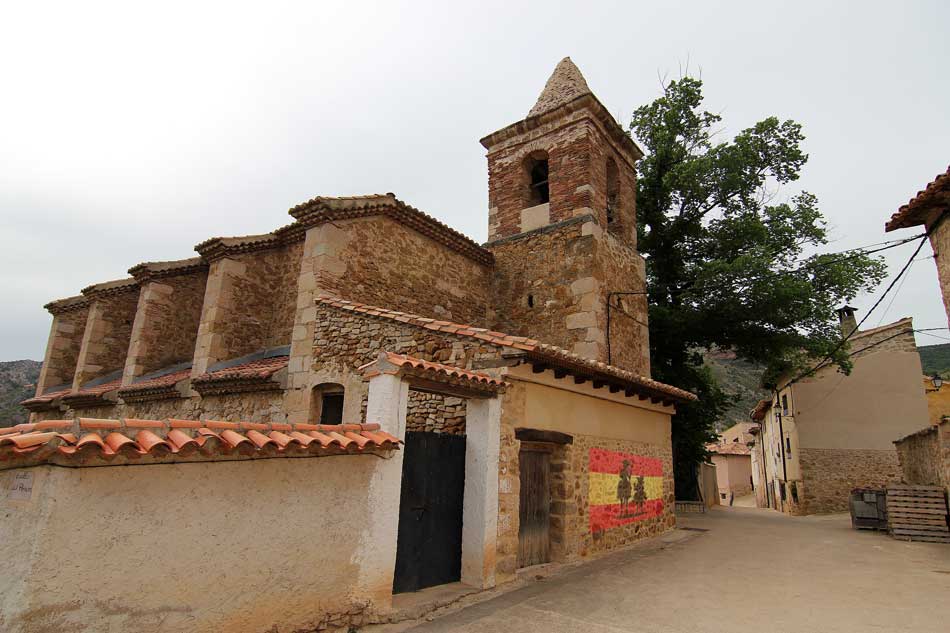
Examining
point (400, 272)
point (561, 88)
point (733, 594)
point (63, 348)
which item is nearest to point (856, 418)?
point (561, 88)

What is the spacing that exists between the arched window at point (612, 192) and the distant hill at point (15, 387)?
28.6 metres

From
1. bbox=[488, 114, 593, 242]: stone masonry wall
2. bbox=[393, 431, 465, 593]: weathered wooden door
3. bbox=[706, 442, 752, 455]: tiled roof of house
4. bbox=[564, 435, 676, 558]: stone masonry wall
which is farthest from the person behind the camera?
bbox=[706, 442, 752, 455]: tiled roof of house

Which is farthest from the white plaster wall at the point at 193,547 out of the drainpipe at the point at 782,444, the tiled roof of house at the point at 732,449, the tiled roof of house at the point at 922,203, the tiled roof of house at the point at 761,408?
the tiled roof of house at the point at 732,449

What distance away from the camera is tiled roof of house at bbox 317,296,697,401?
6789 mm

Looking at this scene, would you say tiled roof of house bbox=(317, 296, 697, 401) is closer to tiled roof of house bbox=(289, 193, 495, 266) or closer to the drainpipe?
tiled roof of house bbox=(289, 193, 495, 266)

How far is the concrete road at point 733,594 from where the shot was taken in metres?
4.92

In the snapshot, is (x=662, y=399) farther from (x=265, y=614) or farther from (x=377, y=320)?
(x=265, y=614)

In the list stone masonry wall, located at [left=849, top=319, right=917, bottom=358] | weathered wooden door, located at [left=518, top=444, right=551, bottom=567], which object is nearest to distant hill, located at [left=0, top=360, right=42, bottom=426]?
weathered wooden door, located at [left=518, top=444, right=551, bottom=567]

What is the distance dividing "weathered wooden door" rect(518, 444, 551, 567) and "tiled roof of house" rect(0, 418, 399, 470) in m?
3.08

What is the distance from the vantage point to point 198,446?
3.73m

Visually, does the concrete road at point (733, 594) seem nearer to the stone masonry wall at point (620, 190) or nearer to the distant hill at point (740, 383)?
the stone masonry wall at point (620, 190)

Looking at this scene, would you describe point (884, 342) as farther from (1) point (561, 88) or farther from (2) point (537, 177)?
(1) point (561, 88)

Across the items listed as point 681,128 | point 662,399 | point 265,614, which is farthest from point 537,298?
point 681,128

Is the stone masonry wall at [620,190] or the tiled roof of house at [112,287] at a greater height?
the stone masonry wall at [620,190]
